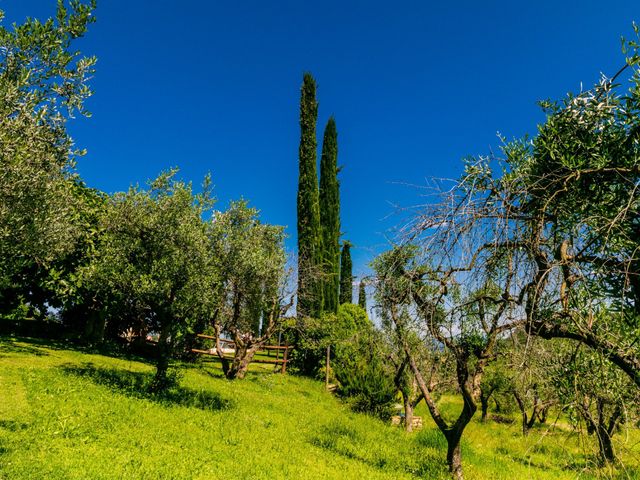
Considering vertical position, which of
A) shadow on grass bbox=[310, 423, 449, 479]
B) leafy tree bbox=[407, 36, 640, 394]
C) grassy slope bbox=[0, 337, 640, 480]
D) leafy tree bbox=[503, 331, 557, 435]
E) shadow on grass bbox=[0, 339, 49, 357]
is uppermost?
leafy tree bbox=[407, 36, 640, 394]

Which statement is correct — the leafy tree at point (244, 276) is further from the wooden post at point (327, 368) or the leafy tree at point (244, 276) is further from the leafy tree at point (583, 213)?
the leafy tree at point (583, 213)

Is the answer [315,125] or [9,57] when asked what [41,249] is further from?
[315,125]

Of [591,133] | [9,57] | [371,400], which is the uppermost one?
[9,57]

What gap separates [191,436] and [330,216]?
24.1 meters

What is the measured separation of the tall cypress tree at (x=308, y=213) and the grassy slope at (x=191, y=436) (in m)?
9.70

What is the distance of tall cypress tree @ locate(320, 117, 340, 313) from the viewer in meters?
31.1

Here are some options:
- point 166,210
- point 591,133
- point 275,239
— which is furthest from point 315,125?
point 591,133

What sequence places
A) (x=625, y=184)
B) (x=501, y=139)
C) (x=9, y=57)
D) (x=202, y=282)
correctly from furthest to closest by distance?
(x=202, y=282) → (x=9, y=57) → (x=501, y=139) → (x=625, y=184)

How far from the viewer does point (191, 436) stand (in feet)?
35.5

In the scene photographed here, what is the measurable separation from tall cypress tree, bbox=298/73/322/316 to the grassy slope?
970cm

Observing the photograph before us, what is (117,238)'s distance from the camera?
15055 millimetres

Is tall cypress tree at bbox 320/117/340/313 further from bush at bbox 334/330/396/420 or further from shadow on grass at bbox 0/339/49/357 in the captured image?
shadow on grass at bbox 0/339/49/357

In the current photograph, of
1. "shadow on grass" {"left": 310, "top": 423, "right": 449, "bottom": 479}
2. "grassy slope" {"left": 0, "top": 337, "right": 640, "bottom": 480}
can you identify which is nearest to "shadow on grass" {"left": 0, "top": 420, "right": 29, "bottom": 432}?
"grassy slope" {"left": 0, "top": 337, "right": 640, "bottom": 480}

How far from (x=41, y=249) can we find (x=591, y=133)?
1008cm
